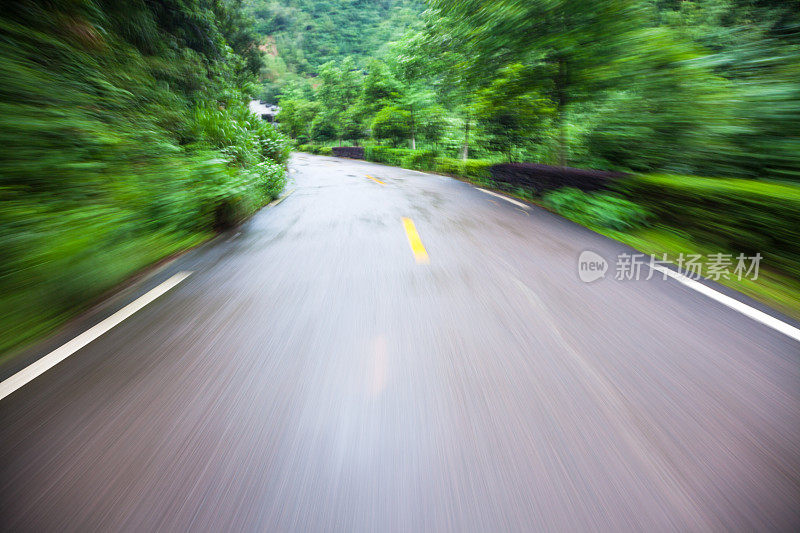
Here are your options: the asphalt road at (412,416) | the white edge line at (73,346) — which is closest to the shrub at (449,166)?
the asphalt road at (412,416)

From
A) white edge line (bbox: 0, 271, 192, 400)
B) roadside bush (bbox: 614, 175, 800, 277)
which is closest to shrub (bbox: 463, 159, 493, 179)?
roadside bush (bbox: 614, 175, 800, 277)

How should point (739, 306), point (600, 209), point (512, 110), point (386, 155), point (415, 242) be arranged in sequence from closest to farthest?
point (739, 306)
point (415, 242)
point (600, 209)
point (512, 110)
point (386, 155)

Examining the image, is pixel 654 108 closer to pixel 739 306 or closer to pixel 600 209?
pixel 600 209

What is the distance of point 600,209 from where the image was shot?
5.69 meters

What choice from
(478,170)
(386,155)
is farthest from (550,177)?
(386,155)

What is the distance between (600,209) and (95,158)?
23.9 ft

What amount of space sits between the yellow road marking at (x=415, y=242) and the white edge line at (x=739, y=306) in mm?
2690

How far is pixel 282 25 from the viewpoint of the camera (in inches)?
2591

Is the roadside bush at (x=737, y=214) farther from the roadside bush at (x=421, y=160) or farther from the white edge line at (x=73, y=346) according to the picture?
the roadside bush at (x=421, y=160)

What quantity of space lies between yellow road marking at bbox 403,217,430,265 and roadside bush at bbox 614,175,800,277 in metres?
3.66

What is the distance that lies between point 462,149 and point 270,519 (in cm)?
2111

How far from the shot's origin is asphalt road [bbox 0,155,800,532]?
1256mm

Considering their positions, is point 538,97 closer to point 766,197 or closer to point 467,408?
point 766,197

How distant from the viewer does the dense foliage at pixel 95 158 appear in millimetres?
2668
